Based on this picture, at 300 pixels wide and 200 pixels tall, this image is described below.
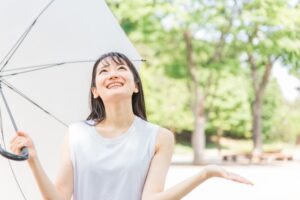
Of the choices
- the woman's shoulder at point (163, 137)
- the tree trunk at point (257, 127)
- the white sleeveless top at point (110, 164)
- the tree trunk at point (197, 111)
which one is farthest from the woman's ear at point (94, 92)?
the tree trunk at point (257, 127)

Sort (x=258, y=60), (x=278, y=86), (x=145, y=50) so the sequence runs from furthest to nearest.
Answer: (x=278, y=86) < (x=145, y=50) < (x=258, y=60)

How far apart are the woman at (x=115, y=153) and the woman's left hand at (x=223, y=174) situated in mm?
94

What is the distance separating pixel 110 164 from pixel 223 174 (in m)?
0.46

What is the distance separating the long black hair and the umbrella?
59cm

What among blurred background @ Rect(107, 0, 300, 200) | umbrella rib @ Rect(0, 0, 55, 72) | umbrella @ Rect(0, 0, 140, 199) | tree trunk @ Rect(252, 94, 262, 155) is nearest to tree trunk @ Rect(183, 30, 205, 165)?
blurred background @ Rect(107, 0, 300, 200)

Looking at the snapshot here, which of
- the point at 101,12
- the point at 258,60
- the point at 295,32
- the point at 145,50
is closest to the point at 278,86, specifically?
the point at 145,50

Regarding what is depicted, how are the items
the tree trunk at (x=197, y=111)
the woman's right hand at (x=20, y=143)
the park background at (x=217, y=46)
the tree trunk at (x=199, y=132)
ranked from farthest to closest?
the tree trunk at (x=199, y=132) → the tree trunk at (x=197, y=111) → the park background at (x=217, y=46) → the woman's right hand at (x=20, y=143)

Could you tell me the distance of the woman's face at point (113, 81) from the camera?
2.36 meters

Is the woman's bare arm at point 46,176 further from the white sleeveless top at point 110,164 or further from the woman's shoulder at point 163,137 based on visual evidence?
the woman's shoulder at point 163,137

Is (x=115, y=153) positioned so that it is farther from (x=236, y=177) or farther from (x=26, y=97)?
(x=26, y=97)

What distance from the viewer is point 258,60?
22.9 metres

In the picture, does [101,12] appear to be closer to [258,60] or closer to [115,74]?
[115,74]

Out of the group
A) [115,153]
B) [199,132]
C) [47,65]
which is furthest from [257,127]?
[115,153]

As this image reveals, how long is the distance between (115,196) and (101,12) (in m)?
1.20
